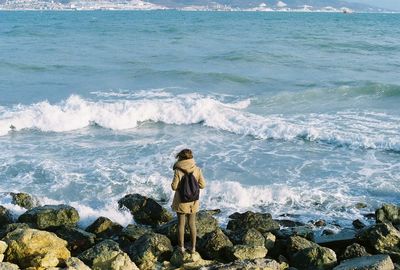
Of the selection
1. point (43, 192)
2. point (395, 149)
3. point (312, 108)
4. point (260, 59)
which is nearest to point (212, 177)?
point (43, 192)

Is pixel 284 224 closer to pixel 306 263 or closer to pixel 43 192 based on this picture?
pixel 306 263

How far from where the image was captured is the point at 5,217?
1084 cm

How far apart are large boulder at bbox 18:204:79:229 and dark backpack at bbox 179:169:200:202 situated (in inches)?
122

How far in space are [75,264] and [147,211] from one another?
3365mm

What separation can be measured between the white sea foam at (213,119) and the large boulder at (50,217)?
29.4 feet

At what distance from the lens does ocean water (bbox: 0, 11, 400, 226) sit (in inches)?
511

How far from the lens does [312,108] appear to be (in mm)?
22875

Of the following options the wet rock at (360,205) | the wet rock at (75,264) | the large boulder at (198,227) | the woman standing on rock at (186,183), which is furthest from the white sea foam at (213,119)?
the wet rock at (75,264)

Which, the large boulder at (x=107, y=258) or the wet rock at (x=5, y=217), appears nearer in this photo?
the large boulder at (x=107, y=258)

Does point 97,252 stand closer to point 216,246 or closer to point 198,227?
point 216,246

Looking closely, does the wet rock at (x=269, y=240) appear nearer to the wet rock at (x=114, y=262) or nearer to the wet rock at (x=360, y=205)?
the wet rock at (x=114, y=262)

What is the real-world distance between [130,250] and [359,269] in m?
3.58

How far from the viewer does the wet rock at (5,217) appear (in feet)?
35.3

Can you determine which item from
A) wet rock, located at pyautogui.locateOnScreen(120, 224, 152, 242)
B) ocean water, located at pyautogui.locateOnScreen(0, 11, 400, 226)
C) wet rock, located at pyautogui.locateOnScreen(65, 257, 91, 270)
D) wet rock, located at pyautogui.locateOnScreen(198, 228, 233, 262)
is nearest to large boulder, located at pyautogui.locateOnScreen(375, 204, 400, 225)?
ocean water, located at pyautogui.locateOnScreen(0, 11, 400, 226)
